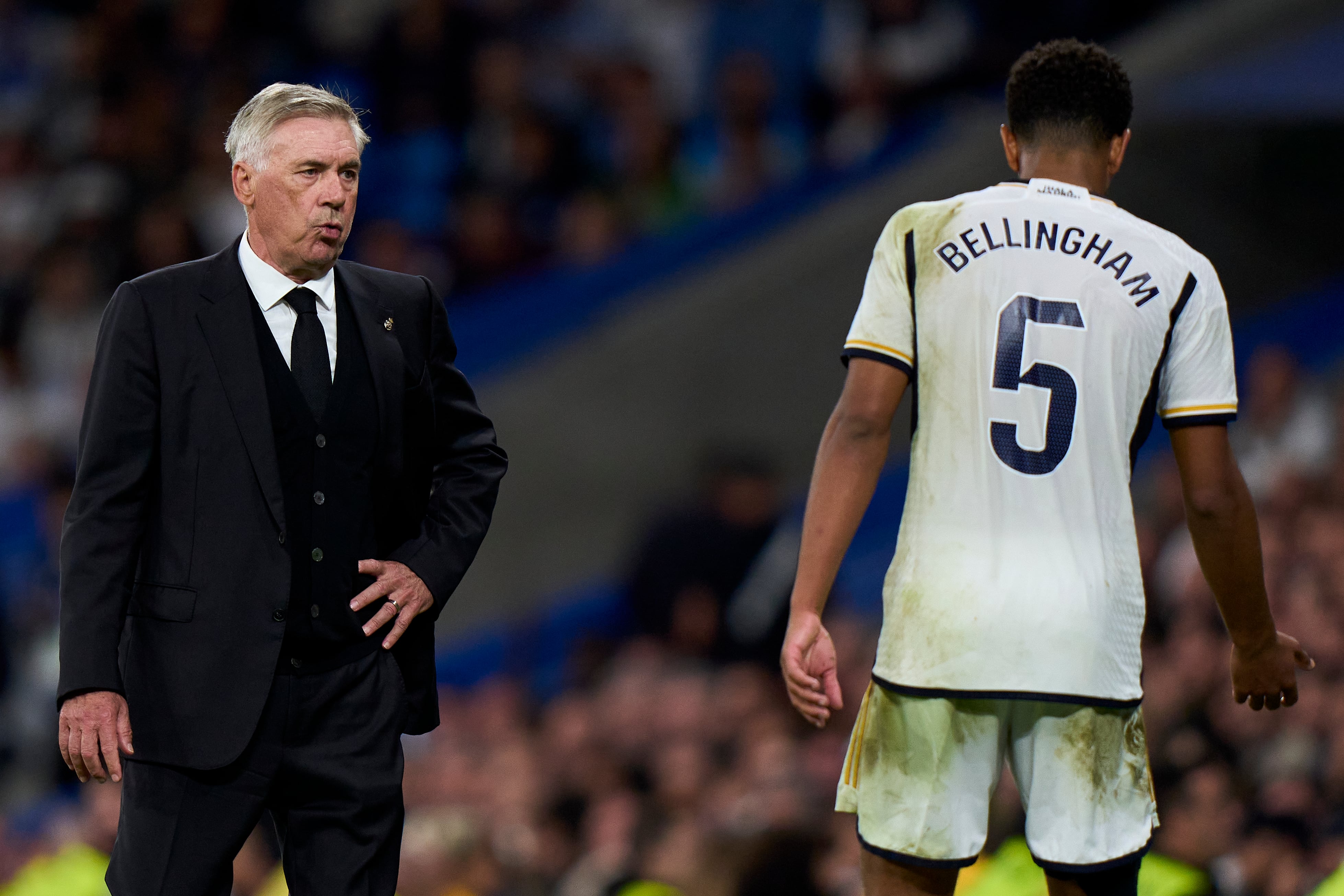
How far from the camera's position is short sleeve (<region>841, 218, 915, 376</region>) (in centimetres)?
285

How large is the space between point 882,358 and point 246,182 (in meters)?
1.14

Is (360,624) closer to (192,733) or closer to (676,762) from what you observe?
(192,733)

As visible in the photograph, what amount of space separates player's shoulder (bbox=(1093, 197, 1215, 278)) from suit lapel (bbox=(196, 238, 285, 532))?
1.47 m

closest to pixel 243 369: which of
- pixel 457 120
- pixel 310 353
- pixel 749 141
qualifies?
pixel 310 353

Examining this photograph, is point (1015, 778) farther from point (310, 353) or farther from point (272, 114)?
point (272, 114)

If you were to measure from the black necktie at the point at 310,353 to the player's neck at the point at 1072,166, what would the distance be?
127 cm

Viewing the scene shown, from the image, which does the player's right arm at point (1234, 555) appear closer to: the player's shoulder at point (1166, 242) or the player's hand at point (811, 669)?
the player's shoulder at point (1166, 242)

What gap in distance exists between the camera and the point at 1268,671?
293 cm

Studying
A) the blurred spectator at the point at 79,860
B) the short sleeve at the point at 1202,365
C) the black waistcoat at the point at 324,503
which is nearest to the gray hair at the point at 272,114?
the black waistcoat at the point at 324,503

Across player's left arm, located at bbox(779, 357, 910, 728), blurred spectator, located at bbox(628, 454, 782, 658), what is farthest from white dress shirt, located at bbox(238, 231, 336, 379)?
blurred spectator, located at bbox(628, 454, 782, 658)

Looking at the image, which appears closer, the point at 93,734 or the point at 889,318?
the point at 93,734

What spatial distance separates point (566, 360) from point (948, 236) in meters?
6.39

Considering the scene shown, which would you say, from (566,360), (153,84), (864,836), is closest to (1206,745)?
(864,836)

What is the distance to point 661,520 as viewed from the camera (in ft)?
26.0
